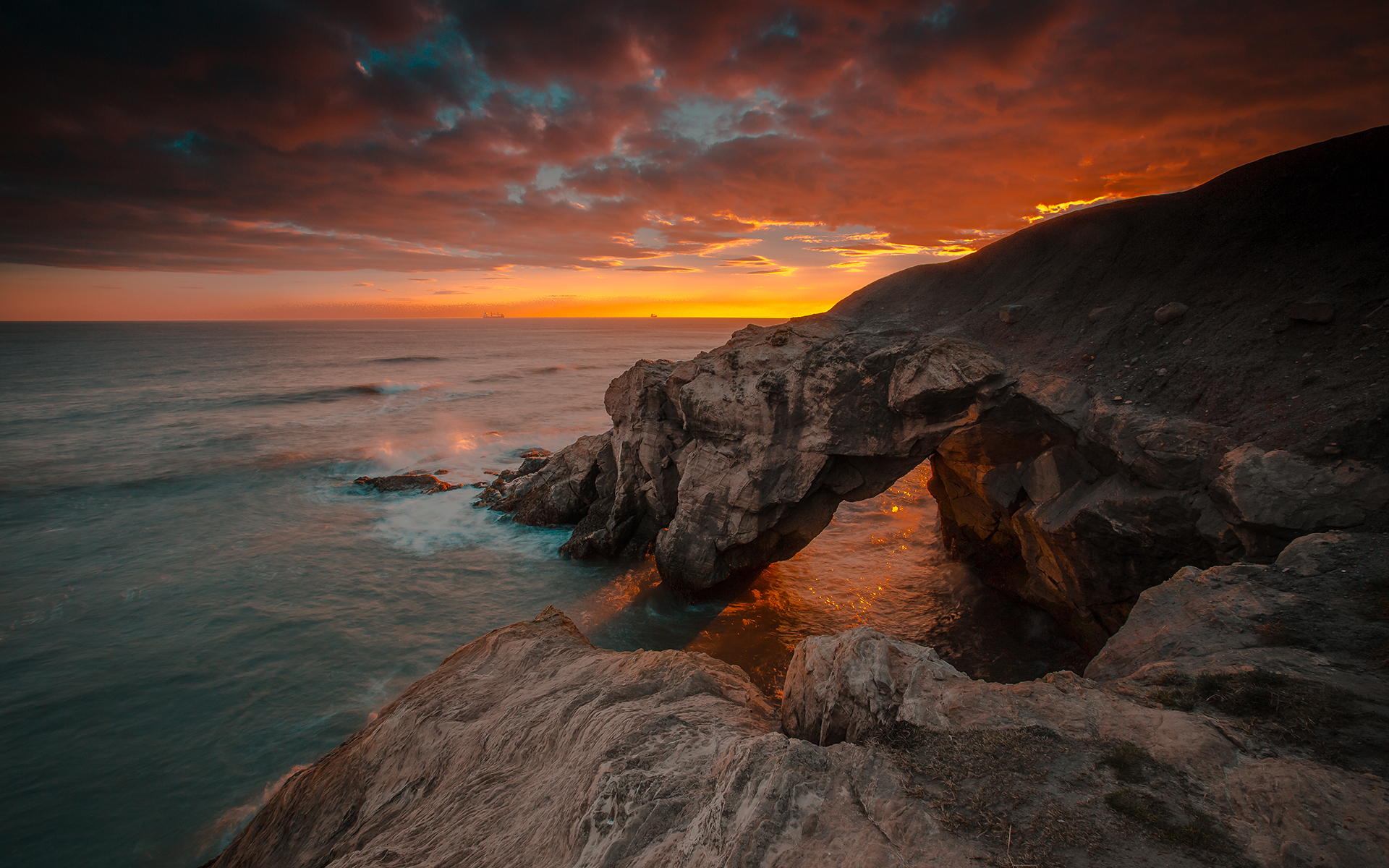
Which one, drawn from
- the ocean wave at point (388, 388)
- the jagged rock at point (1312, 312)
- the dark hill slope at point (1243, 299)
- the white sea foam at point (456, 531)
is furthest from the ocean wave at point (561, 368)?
the jagged rock at point (1312, 312)

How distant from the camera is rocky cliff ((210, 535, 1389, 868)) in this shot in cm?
362

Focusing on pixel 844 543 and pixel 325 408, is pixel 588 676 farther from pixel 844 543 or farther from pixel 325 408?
pixel 325 408

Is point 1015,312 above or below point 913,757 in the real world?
above

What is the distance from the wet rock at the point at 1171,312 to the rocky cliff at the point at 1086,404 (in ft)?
0.16

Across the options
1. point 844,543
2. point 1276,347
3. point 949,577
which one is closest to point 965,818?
point 1276,347

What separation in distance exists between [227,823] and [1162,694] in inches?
523

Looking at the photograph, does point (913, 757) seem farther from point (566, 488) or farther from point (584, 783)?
point (566, 488)

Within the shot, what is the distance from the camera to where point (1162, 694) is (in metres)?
4.84

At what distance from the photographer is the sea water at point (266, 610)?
968 centimetres

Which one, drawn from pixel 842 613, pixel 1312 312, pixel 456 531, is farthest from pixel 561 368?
pixel 1312 312

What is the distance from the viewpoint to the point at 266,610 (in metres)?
14.7

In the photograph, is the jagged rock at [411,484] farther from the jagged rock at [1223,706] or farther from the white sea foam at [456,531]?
the jagged rock at [1223,706]

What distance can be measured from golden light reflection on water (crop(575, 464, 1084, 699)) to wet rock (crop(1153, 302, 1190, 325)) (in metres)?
6.50

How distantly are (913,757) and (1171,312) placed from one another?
402 inches
